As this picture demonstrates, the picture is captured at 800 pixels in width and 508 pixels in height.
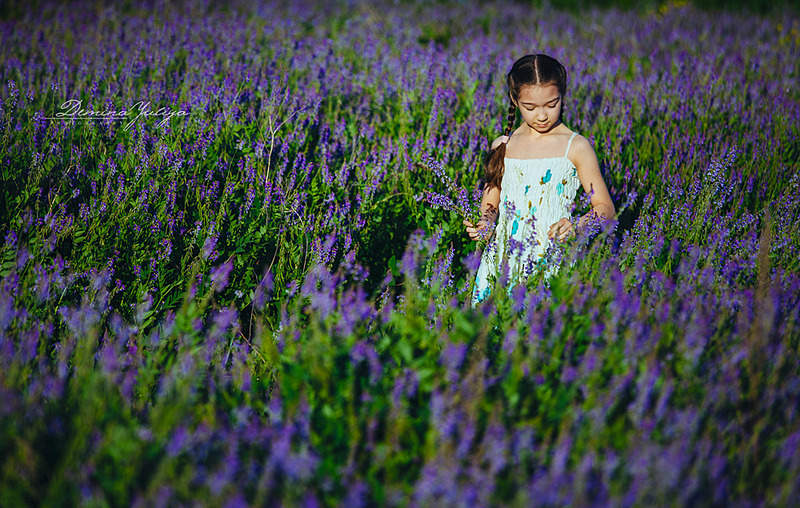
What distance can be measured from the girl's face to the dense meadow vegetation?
0.45 meters

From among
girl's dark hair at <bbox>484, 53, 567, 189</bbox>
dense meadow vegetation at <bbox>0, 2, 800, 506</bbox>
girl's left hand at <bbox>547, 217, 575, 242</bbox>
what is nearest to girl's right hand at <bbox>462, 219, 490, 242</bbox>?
dense meadow vegetation at <bbox>0, 2, 800, 506</bbox>

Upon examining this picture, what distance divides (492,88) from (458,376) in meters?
3.21

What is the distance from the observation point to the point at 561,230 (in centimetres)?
244

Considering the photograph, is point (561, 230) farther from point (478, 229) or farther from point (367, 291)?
point (367, 291)

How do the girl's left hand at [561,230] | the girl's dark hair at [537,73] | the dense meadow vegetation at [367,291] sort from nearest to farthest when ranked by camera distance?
1. the dense meadow vegetation at [367,291]
2. the girl's left hand at [561,230]
3. the girl's dark hair at [537,73]

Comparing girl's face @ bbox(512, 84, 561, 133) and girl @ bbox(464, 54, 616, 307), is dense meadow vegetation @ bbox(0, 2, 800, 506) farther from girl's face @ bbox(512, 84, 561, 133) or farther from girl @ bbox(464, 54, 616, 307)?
girl's face @ bbox(512, 84, 561, 133)

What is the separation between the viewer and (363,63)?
464 centimetres

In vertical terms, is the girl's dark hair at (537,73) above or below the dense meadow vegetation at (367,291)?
above

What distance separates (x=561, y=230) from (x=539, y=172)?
31cm

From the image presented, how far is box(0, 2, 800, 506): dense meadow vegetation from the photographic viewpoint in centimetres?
132

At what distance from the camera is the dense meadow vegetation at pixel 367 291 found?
1.32m

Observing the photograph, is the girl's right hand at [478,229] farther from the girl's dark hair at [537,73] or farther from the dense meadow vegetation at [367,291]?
the girl's dark hair at [537,73]

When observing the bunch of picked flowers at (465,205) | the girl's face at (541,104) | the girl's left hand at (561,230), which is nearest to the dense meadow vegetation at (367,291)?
the bunch of picked flowers at (465,205)

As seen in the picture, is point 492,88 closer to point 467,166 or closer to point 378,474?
point 467,166
